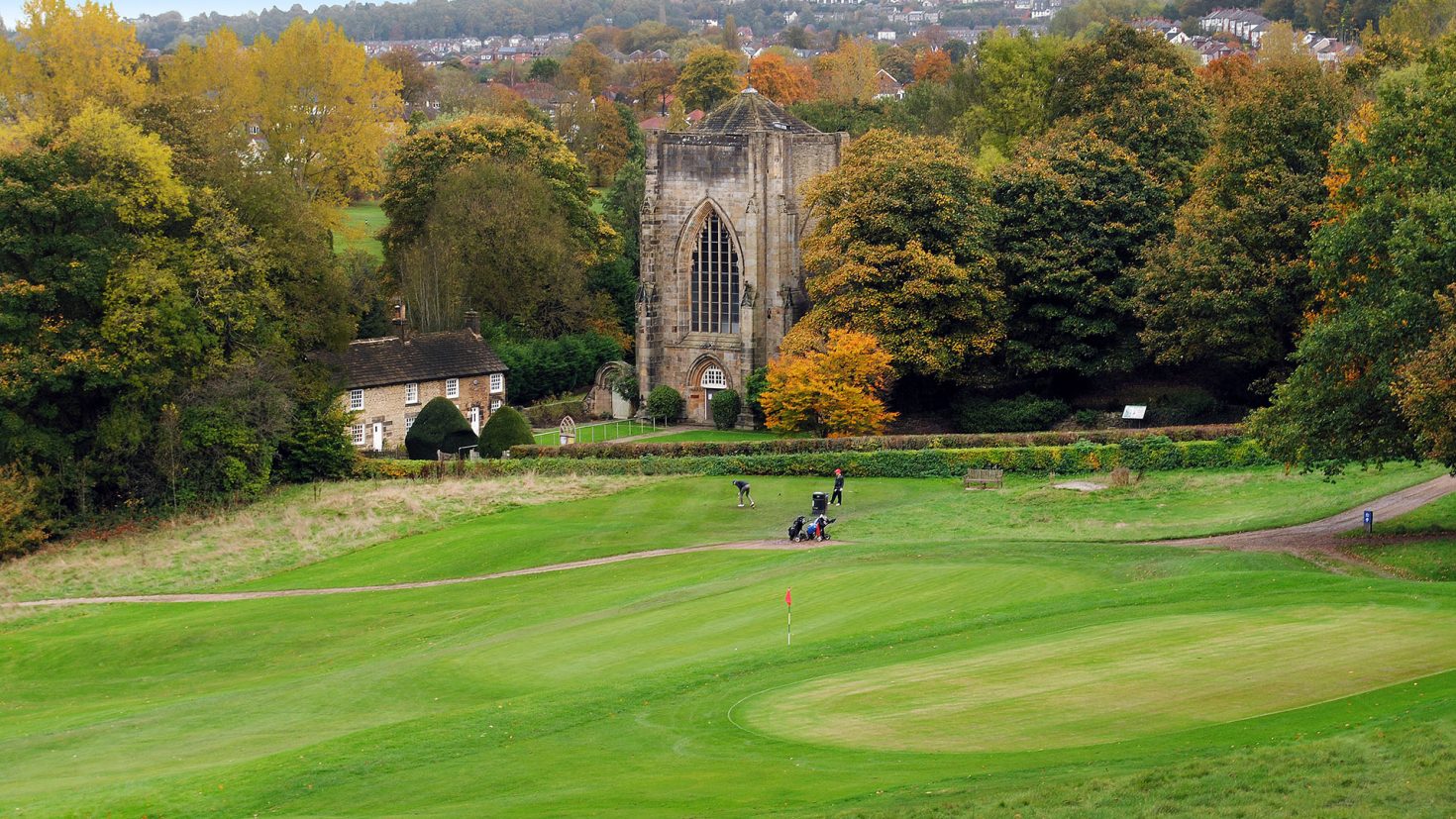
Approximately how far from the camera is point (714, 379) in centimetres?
7531

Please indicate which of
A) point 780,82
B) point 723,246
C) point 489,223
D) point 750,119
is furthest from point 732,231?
point 780,82

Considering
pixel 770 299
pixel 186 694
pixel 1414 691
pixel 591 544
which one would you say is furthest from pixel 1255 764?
pixel 770 299

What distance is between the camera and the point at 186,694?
3425 centimetres

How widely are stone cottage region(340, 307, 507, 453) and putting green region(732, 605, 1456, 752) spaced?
4347cm

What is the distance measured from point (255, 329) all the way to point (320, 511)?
900 centimetres

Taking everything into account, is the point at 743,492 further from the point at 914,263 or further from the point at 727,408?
the point at 727,408

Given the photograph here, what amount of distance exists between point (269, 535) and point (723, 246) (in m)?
29.3

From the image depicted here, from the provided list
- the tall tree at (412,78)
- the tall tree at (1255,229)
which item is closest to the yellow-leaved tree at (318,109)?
the tall tree at (1255,229)

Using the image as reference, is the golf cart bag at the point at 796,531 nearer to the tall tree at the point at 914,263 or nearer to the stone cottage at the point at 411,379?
the tall tree at the point at 914,263

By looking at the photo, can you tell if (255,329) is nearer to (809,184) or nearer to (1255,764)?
(809,184)

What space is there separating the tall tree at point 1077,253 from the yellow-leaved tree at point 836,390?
6.91 m

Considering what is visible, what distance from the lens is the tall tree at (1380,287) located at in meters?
35.7

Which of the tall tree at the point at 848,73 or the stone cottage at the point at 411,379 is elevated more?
the tall tree at the point at 848,73

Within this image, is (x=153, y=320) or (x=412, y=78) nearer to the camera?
(x=153, y=320)
